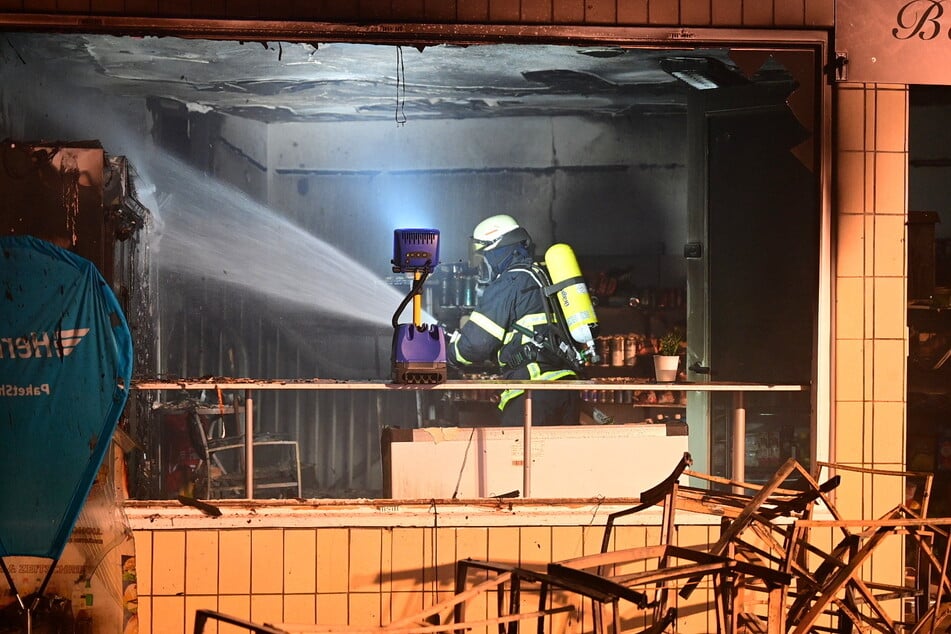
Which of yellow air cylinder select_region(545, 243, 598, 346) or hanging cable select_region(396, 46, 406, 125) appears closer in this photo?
hanging cable select_region(396, 46, 406, 125)

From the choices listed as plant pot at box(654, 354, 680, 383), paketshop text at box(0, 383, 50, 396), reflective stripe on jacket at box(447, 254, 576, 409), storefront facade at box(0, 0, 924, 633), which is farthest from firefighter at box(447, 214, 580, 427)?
paketshop text at box(0, 383, 50, 396)

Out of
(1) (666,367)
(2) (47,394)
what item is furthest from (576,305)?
(2) (47,394)

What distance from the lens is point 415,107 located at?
9.35 metres

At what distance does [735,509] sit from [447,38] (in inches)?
93.9

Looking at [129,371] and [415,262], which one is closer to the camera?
[129,371]

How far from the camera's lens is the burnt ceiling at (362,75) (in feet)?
22.7

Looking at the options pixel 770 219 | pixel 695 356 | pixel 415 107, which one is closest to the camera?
pixel 770 219

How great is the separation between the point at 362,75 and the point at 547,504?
16.0 ft

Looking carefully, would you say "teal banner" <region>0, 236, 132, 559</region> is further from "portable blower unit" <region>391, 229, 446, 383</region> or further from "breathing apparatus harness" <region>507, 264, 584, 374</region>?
"breathing apparatus harness" <region>507, 264, 584, 374</region>

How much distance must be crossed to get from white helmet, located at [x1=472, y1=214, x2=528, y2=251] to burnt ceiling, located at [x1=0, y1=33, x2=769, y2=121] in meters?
1.18

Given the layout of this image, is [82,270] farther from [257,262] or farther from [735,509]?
[257,262]

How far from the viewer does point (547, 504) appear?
4.32 metres

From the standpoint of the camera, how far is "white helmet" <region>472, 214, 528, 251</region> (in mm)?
8992

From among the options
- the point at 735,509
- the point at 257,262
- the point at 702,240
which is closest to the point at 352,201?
the point at 257,262
